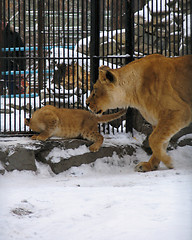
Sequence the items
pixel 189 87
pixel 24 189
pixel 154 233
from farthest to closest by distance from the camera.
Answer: pixel 189 87
pixel 24 189
pixel 154 233

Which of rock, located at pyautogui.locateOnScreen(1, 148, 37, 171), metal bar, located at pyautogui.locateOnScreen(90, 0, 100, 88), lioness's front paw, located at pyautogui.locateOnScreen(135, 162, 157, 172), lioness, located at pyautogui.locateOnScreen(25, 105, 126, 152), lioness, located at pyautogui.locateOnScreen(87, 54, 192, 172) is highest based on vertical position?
metal bar, located at pyautogui.locateOnScreen(90, 0, 100, 88)

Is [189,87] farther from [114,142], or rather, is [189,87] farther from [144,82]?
[114,142]

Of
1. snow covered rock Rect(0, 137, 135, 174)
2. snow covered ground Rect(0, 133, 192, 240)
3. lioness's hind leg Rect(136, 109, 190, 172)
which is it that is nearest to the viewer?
snow covered ground Rect(0, 133, 192, 240)

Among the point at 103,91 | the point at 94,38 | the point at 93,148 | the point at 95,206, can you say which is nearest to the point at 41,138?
the point at 93,148

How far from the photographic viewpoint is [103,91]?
17.0 feet

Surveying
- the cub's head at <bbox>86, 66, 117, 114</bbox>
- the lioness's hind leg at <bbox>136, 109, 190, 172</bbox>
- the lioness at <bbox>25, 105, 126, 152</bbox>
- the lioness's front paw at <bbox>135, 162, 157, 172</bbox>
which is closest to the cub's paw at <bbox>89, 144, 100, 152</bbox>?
the lioness at <bbox>25, 105, 126, 152</bbox>

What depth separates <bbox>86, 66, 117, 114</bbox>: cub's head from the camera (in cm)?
506

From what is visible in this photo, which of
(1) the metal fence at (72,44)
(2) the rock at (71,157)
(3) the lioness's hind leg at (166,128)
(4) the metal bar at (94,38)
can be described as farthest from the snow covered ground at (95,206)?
(4) the metal bar at (94,38)

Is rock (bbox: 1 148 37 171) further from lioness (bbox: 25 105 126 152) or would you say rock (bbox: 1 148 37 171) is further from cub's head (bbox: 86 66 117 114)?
cub's head (bbox: 86 66 117 114)

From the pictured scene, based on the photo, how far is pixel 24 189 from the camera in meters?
4.25

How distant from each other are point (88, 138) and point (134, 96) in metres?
0.98

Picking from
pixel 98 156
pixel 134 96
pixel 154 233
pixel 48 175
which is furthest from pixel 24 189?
pixel 154 233

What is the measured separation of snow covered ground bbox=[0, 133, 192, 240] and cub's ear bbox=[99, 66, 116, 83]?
4.10 ft

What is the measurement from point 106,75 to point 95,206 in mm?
2150
